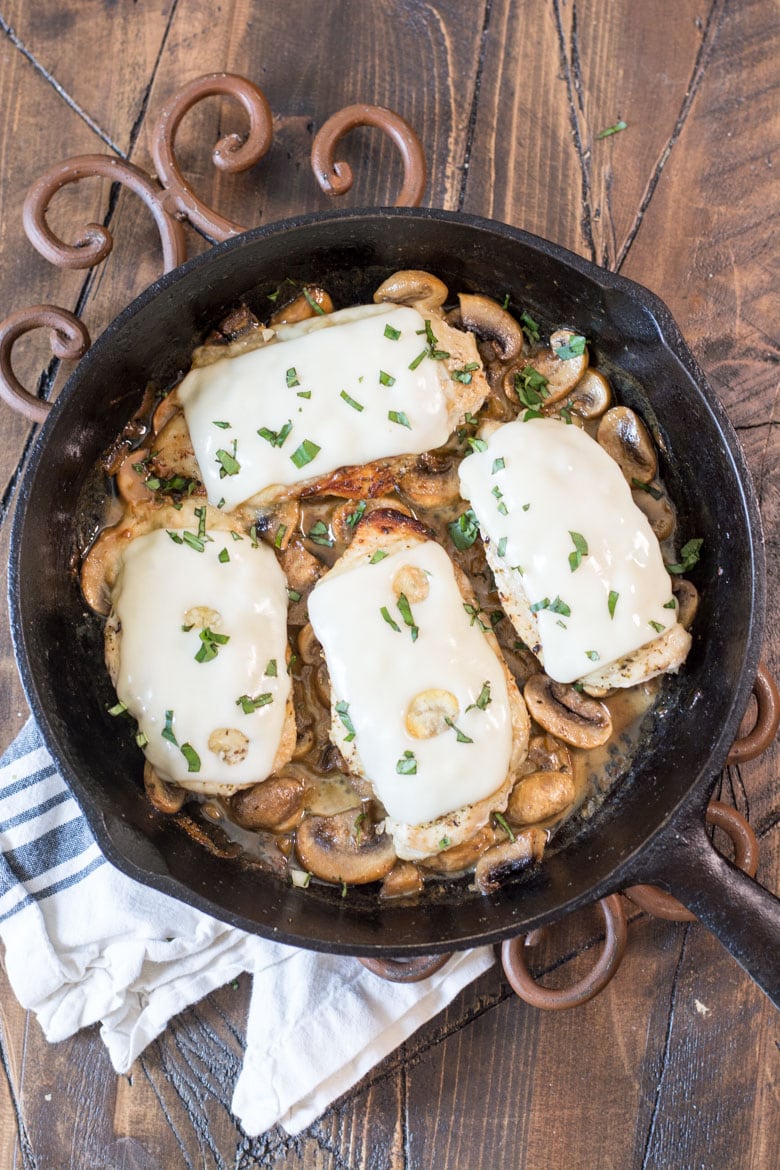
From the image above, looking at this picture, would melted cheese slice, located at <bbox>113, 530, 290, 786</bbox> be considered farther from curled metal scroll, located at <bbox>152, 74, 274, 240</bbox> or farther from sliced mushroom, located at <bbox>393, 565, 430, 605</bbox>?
curled metal scroll, located at <bbox>152, 74, 274, 240</bbox>

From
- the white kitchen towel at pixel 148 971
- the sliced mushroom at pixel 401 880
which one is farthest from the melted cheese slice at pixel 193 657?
the sliced mushroom at pixel 401 880

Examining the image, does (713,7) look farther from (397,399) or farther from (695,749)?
(695,749)

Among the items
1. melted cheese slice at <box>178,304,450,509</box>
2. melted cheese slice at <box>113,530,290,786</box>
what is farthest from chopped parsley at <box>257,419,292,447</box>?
melted cheese slice at <box>113,530,290,786</box>

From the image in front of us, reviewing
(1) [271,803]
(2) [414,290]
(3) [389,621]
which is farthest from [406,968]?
(2) [414,290]

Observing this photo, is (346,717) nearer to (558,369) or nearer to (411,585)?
(411,585)

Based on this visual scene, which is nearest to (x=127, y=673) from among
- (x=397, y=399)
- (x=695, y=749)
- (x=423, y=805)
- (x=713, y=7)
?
(x=423, y=805)
